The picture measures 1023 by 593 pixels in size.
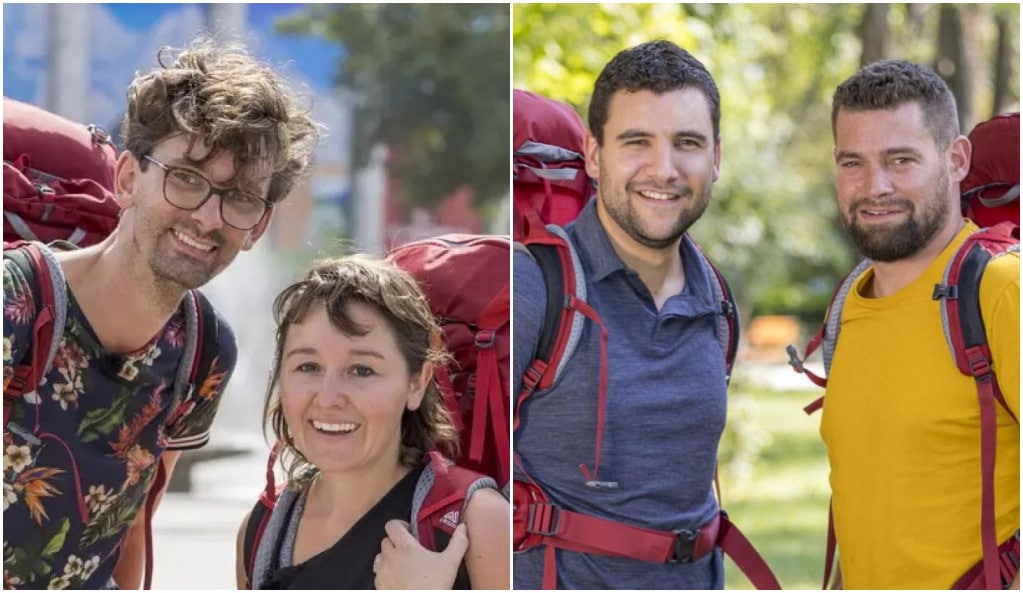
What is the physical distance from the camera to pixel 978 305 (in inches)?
94.8

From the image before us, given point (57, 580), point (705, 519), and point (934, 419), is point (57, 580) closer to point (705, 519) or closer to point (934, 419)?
point (705, 519)

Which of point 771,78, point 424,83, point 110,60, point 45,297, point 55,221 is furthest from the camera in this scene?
point 771,78

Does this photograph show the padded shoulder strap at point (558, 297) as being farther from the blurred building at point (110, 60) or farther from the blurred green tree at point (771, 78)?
the blurred green tree at point (771, 78)

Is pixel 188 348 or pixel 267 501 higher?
pixel 188 348

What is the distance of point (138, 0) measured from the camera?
3188mm

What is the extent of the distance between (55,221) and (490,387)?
0.89 metres

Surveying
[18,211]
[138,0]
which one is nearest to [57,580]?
[18,211]

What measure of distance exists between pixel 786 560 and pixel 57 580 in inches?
129

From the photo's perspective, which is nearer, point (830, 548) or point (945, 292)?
point (945, 292)

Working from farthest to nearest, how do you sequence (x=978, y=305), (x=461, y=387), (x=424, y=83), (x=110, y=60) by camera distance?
(x=424, y=83) → (x=110, y=60) → (x=461, y=387) → (x=978, y=305)

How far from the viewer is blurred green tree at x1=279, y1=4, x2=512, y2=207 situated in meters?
4.65

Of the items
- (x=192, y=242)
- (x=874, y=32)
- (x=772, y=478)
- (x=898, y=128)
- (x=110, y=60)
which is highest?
(x=874, y=32)

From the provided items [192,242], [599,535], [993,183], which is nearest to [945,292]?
[993,183]

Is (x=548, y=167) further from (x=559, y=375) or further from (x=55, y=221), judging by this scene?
(x=55, y=221)
